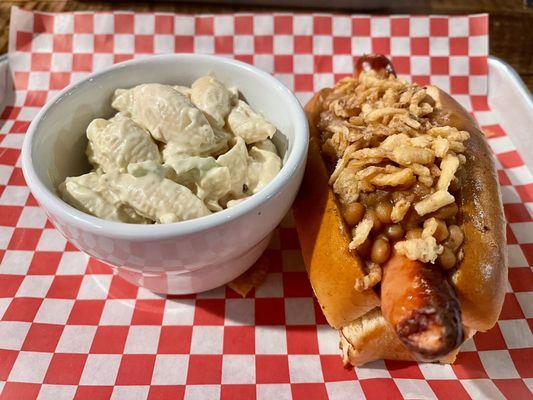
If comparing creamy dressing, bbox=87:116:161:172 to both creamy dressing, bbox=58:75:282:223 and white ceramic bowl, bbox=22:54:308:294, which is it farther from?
white ceramic bowl, bbox=22:54:308:294

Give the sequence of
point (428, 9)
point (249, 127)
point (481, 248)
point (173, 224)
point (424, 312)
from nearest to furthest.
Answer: point (424, 312) → point (173, 224) → point (481, 248) → point (249, 127) → point (428, 9)

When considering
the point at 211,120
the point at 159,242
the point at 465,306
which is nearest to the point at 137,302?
the point at 159,242

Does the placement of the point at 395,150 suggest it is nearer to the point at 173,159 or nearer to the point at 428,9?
the point at 173,159

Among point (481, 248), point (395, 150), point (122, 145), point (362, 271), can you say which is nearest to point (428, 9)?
point (395, 150)

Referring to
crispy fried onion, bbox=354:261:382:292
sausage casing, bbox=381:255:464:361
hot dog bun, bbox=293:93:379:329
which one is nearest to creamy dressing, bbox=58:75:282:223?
hot dog bun, bbox=293:93:379:329

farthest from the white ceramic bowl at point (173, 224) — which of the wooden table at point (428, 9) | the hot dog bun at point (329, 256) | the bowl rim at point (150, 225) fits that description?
the wooden table at point (428, 9)
